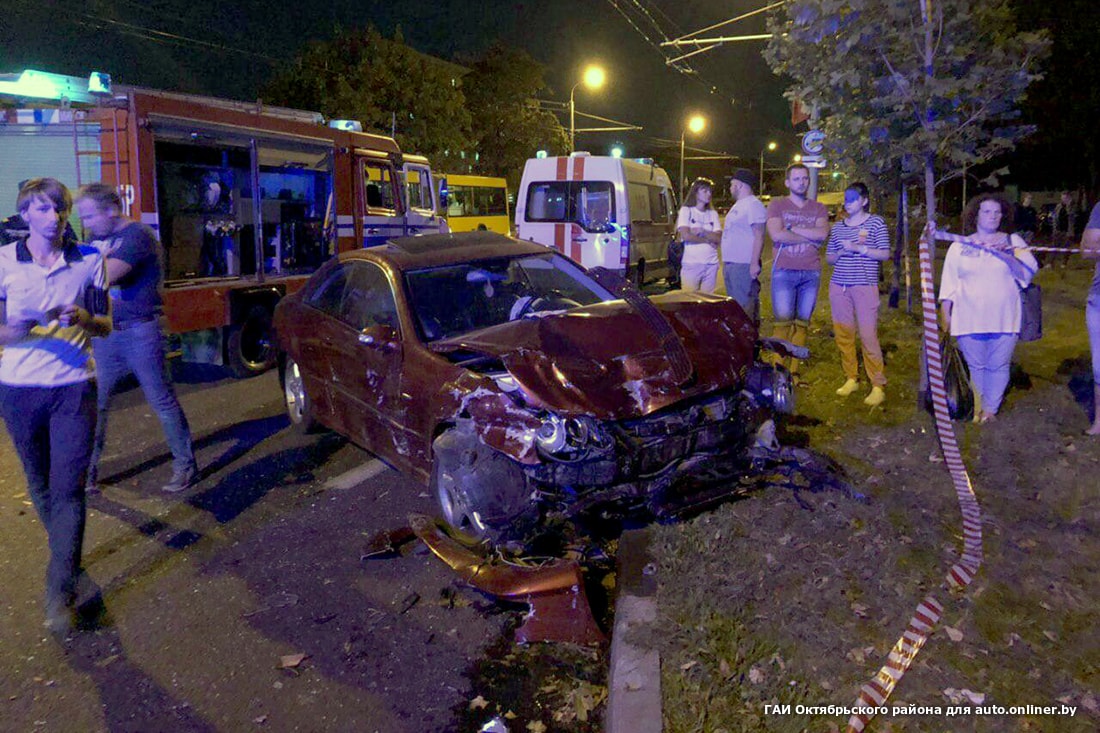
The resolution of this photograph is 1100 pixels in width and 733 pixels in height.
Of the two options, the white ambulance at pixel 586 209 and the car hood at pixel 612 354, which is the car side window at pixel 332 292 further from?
the white ambulance at pixel 586 209

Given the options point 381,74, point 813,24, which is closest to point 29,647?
point 813,24

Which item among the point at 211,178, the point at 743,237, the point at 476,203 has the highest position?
the point at 476,203

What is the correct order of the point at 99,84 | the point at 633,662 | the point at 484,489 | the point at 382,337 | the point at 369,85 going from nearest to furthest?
the point at 633,662, the point at 484,489, the point at 382,337, the point at 99,84, the point at 369,85

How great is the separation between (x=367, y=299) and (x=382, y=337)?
0.72m

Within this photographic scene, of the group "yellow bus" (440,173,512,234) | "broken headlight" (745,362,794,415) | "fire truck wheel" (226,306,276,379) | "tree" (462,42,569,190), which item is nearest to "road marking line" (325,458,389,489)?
"broken headlight" (745,362,794,415)

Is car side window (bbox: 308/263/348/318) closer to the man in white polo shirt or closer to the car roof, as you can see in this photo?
the car roof

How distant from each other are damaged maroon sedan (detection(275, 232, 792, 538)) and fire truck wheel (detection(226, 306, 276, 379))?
366 cm

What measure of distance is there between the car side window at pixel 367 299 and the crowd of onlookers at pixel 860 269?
3.00 meters

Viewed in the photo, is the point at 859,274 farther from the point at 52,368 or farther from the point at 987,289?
the point at 52,368

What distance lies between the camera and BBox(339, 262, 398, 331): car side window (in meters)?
5.30

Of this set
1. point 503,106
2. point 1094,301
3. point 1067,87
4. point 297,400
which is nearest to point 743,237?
point 1094,301

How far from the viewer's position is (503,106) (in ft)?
136

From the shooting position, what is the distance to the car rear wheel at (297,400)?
6.50 meters

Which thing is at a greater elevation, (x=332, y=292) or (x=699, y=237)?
(x=699, y=237)
